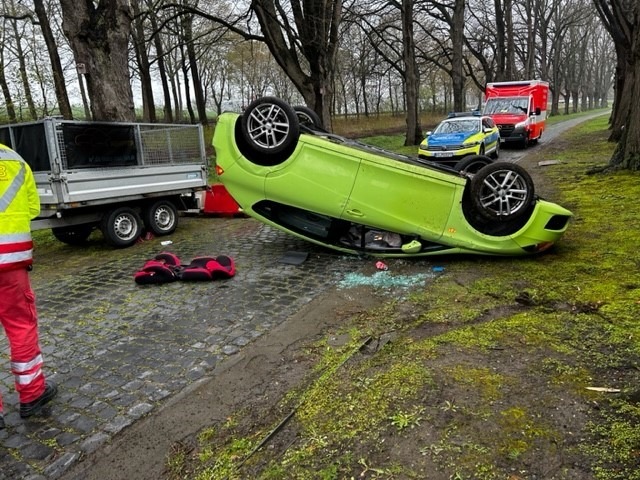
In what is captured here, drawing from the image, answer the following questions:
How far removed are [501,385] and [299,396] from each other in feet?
4.39

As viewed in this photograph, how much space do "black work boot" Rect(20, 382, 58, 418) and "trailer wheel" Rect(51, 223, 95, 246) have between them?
17.6ft

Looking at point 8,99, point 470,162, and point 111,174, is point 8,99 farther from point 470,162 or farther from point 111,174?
point 470,162

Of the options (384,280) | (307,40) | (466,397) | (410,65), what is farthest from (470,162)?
(410,65)

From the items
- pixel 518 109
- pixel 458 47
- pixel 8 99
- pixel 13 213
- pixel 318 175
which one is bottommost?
pixel 318 175

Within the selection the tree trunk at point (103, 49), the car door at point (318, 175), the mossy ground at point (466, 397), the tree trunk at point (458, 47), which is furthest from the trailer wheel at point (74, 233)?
the tree trunk at point (458, 47)

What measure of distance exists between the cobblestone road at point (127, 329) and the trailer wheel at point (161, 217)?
925 mm

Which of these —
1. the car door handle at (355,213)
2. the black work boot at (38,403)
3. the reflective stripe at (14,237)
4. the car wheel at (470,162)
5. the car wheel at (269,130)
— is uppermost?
the car wheel at (269,130)

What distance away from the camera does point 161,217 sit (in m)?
9.23

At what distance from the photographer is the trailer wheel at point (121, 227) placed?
26.9 feet

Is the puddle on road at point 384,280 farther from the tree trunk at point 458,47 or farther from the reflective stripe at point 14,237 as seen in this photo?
the tree trunk at point 458,47

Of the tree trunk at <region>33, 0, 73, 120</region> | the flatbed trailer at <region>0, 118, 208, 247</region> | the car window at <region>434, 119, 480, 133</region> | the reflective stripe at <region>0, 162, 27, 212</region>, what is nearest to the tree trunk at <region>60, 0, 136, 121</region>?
the flatbed trailer at <region>0, 118, 208, 247</region>

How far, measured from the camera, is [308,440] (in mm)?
2803

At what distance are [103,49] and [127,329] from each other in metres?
7.73

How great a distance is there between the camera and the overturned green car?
5.88 m
